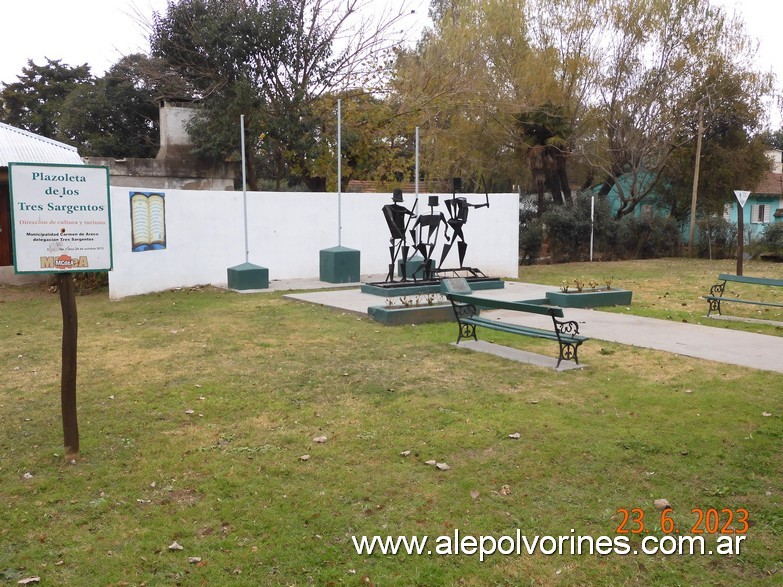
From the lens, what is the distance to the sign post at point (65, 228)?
4730 mm

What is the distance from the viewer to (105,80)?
30578 mm

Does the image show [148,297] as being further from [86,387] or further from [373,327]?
[86,387]

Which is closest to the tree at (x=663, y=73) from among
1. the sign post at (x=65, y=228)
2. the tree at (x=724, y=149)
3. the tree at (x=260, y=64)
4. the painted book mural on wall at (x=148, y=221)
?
the tree at (x=724, y=149)

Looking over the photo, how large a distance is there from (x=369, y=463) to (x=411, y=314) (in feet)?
18.3

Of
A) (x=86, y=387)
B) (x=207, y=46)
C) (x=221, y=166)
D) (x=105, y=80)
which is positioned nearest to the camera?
(x=86, y=387)

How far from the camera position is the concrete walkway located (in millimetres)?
8228

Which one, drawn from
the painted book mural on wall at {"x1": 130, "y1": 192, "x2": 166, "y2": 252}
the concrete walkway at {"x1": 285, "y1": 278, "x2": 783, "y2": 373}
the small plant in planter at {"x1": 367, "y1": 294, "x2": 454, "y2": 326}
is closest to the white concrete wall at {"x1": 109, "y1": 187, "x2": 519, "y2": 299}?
the painted book mural on wall at {"x1": 130, "y1": 192, "x2": 166, "y2": 252}

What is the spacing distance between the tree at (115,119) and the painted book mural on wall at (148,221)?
54.0ft

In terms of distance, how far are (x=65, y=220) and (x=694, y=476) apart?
4477mm

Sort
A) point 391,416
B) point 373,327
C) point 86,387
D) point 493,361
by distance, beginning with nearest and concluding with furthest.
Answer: point 391,416 → point 86,387 → point 493,361 → point 373,327

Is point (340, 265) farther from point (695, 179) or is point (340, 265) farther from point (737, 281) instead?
point (695, 179)

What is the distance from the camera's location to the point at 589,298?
12125mm

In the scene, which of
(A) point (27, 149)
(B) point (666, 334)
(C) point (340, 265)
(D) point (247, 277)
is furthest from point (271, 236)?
(B) point (666, 334)

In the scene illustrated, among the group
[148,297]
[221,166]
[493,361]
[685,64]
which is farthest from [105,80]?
[493,361]
